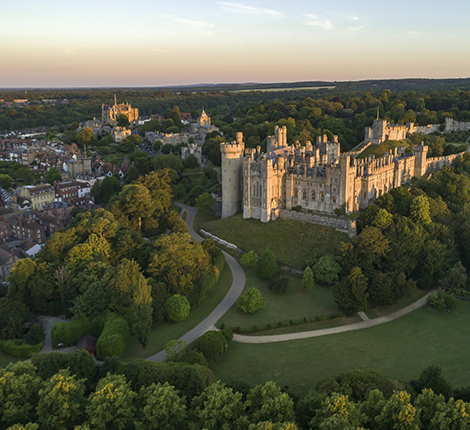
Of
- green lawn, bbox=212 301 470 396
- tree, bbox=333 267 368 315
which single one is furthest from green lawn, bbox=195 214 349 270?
green lawn, bbox=212 301 470 396

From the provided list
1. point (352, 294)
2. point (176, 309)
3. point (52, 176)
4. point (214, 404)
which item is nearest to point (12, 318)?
point (176, 309)

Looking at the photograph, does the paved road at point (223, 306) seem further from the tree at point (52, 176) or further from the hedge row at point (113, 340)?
the tree at point (52, 176)

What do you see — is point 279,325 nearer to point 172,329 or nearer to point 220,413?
point 172,329

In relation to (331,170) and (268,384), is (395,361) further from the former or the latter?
(331,170)

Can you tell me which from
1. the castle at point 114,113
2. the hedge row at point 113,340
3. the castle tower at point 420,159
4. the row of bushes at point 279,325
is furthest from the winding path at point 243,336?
the castle at point 114,113

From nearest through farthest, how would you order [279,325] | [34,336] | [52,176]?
[34,336] → [279,325] → [52,176]
